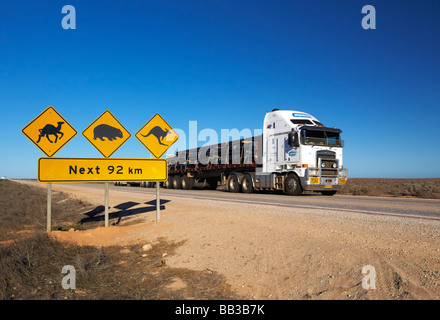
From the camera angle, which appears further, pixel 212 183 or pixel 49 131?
pixel 212 183

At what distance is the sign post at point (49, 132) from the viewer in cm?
800

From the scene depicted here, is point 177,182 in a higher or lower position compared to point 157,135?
lower

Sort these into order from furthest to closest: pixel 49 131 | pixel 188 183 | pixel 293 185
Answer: pixel 188 183
pixel 293 185
pixel 49 131

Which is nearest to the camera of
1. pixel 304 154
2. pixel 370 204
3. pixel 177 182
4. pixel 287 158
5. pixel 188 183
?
pixel 370 204

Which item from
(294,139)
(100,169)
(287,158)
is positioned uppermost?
(294,139)

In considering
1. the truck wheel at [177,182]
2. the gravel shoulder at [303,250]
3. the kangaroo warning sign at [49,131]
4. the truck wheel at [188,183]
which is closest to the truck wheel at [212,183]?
the truck wheel at [188,183]

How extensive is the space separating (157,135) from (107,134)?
1.38 meters

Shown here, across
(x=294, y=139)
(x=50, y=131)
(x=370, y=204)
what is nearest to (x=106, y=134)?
(x=50, y=131)

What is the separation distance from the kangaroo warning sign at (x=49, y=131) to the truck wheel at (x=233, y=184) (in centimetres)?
1457

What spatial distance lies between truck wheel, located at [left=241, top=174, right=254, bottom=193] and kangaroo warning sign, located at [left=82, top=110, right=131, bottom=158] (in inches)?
499

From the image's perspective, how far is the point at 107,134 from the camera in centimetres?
869

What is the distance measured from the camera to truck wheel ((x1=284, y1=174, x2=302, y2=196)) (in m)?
16.9

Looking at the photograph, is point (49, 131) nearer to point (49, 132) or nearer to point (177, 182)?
point (49, 132)
